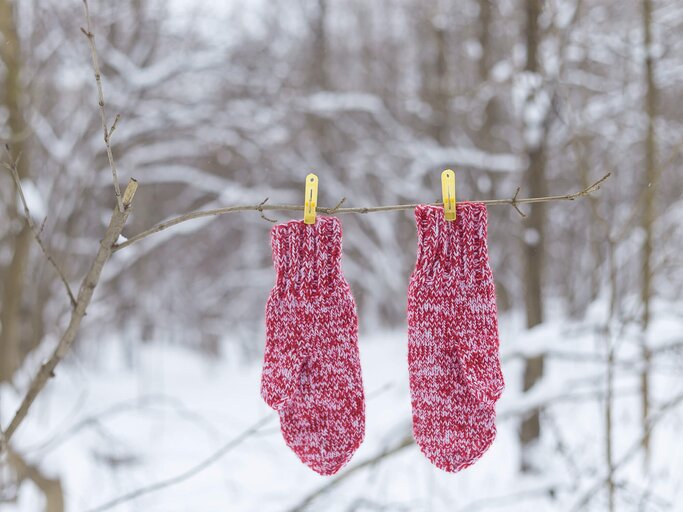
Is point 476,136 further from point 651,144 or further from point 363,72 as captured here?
point 651,144

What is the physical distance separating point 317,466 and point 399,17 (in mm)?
10890

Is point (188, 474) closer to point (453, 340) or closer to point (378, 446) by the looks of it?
point (453, 340)

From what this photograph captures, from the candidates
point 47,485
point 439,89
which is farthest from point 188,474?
point 439,89

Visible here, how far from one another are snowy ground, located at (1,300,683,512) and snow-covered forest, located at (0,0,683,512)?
3 cm

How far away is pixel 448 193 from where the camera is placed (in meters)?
1.01

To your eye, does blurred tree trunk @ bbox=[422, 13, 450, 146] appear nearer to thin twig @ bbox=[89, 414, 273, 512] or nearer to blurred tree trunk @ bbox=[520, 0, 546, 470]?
blurred tree trunk @ bbox=[520, 0, 546, 470]

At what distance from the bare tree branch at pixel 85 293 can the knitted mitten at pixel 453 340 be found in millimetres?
466

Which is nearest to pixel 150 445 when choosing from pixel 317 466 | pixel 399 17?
pixel 317 466

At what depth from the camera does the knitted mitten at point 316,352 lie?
1073 mm

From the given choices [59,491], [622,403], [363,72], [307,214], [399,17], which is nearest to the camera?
[307,214]

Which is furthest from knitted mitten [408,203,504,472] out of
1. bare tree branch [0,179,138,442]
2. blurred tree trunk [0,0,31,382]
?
blurred tree trunk [0,0,31,382]

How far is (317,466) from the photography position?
3.54ft

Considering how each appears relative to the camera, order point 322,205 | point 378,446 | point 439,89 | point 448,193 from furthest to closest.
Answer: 1. point 322,205
2. point 439,89
3. point 378,446
4. point 448,193

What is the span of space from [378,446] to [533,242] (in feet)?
4.32
